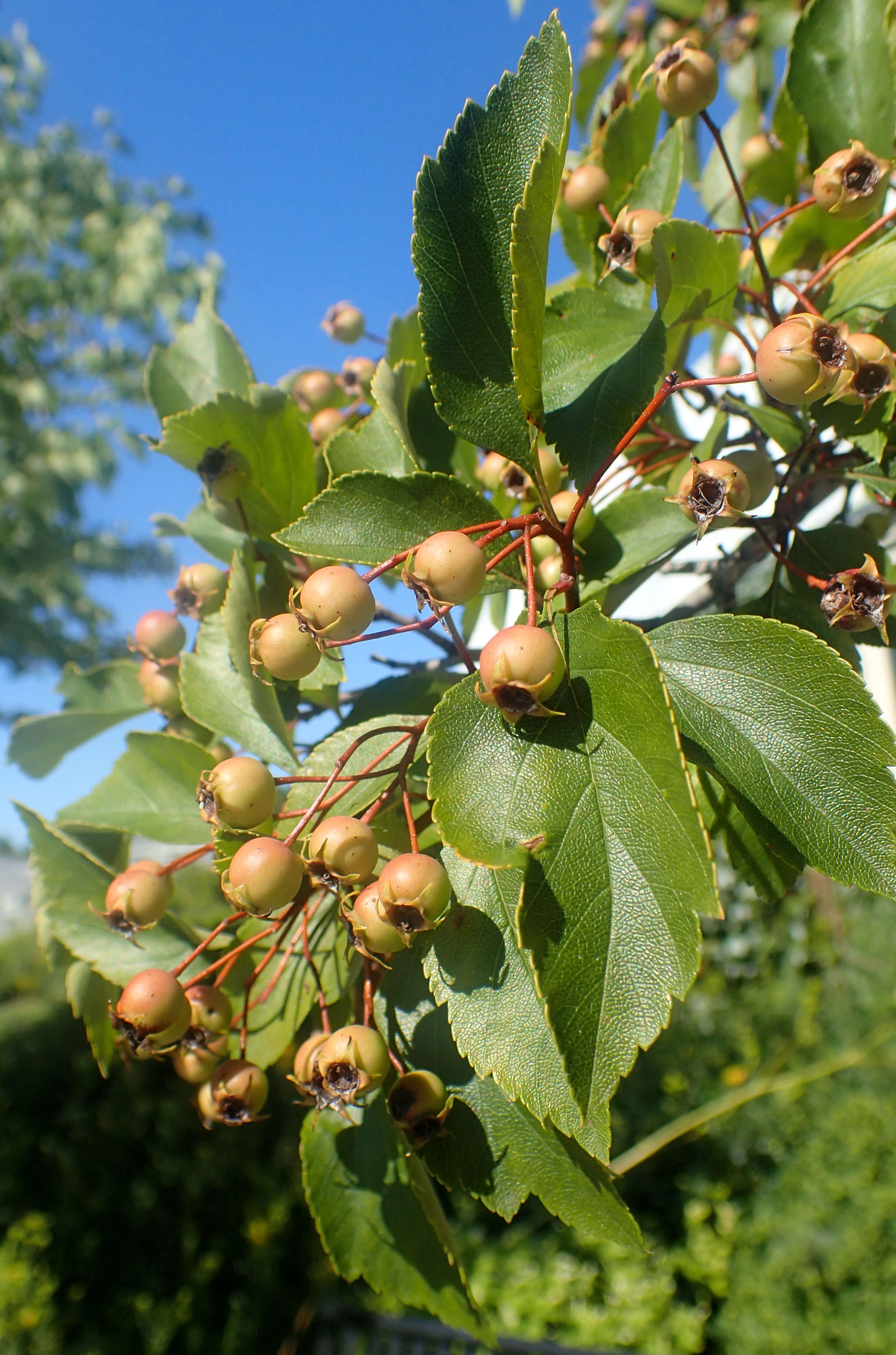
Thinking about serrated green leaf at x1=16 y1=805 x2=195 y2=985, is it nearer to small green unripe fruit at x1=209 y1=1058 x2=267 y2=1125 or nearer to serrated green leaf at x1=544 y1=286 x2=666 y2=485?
small green unripe fruit at x1=209 y1=1058 x2=267 y2=1125

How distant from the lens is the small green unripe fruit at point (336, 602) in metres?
0.61

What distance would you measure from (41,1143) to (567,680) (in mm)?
5767

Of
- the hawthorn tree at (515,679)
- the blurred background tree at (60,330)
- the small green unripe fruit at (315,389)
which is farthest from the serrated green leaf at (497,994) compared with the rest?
the blurred background tree at (60,330)

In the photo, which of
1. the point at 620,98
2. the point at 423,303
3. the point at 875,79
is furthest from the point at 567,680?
the point at 620,98

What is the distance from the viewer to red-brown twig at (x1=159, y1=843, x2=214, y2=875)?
2.79ft

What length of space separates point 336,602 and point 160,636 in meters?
0.53

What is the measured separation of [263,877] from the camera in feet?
2.14

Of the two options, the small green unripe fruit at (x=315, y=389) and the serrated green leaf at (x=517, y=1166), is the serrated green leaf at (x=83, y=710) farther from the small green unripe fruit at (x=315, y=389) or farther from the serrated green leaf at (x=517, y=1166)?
the serrated green leaf at (x=517, y=1166)

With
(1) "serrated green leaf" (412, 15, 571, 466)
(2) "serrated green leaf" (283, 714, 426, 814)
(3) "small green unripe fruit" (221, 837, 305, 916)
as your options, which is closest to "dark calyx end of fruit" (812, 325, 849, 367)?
(1) "serrated green leaf" (412, 15, 571, 466)

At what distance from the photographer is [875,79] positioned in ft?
2.97

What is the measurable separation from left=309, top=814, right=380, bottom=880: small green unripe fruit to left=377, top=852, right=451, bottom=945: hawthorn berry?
35 mm

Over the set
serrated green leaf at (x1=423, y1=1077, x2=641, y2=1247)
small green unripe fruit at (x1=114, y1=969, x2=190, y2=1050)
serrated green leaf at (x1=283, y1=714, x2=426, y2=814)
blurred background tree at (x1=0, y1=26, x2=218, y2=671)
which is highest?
blurred background tree at (x1=0, y1=26, x2=218, y2=671)

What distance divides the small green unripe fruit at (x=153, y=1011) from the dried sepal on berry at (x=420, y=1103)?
196mm

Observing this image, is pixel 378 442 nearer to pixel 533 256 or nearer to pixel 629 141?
pixel 533 256
